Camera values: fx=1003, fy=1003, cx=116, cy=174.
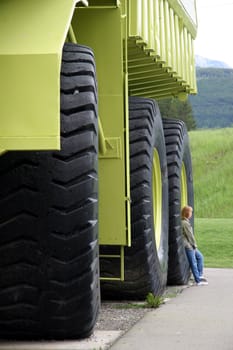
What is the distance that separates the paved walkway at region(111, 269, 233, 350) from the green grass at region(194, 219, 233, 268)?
684 centimetres

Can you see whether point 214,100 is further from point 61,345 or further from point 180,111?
point 61,345

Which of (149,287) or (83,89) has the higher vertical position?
(83,89)

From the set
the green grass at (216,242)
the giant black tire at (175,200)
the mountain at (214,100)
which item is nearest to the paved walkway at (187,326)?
the giant black tire at (175,200)

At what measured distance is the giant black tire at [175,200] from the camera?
13.0m

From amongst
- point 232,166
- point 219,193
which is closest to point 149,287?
point 219,193

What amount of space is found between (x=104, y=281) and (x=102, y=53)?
253 centimetres

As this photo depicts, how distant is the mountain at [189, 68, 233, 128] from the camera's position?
140m

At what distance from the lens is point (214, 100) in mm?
150375

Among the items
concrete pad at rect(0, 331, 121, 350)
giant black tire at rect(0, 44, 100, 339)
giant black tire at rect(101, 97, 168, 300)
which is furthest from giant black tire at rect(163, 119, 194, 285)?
giant black tire at rect(0, 44, 100, 339)

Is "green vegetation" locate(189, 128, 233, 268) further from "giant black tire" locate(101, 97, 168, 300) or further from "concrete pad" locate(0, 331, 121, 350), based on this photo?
"concrete pad" locate(0, 331, 121, 350)

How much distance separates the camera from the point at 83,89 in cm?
726

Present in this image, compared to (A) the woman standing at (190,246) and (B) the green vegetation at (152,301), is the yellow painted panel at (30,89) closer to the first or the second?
(B) the green vegetation at (152,301)

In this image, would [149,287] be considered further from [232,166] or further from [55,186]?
[232,166]

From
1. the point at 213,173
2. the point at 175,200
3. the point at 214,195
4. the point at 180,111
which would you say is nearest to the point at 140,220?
the point at 175,200
